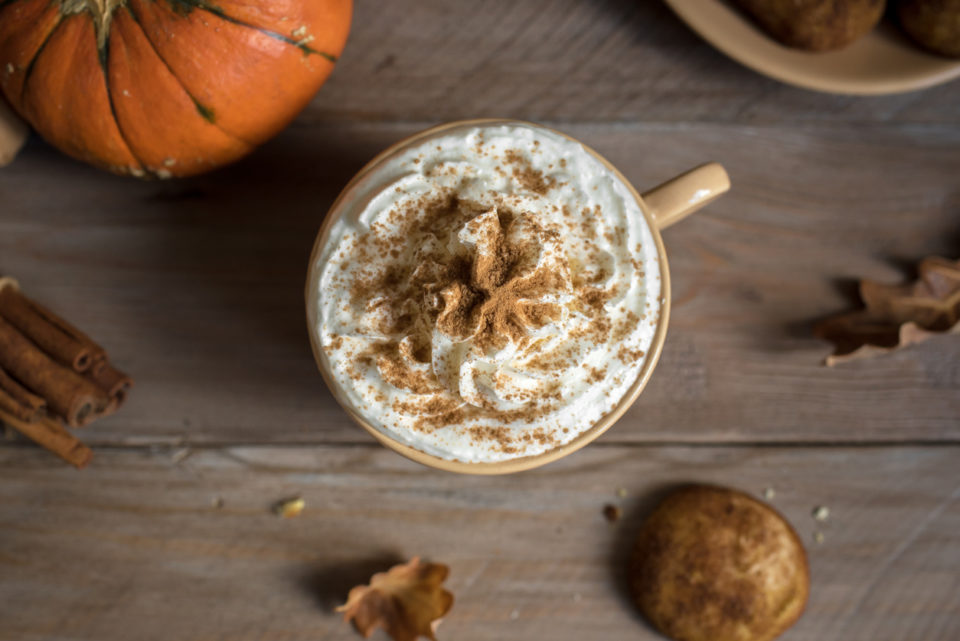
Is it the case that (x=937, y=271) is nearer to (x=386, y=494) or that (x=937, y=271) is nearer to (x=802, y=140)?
(x=802, y=140)

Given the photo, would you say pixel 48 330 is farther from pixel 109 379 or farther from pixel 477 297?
pixel 477 297

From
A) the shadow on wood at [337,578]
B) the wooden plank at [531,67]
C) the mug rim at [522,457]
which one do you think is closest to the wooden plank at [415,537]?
the shadow on wood at [337,578]

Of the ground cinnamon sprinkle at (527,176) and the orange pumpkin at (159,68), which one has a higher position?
the orange pumpkin at (159,68)

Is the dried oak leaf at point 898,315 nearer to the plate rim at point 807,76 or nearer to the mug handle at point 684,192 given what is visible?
the plate rim at point 807,76

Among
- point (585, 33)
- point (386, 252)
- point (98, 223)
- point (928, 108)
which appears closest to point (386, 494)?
point (386, 252)

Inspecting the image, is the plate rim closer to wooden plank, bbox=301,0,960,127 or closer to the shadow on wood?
wooden plank, bbox=301,0,960,127

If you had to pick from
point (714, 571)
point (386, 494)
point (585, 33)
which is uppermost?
point (585, 33)
